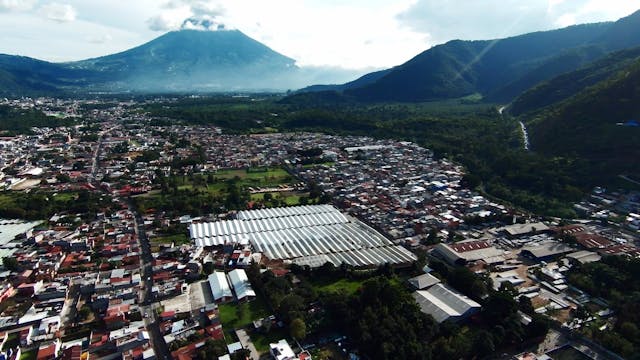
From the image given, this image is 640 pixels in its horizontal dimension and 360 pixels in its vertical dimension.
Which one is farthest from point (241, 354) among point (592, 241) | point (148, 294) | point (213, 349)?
point (592, 241)

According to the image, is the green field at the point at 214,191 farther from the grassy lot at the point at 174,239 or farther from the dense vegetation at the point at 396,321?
the dense vegetation at the point at 396,321

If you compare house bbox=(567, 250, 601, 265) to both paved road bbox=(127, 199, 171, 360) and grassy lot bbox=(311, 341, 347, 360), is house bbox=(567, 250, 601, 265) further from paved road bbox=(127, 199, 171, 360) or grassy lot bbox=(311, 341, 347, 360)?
paved road bbox=(127, 199, 171, 360)

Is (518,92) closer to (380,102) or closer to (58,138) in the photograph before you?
(380,102)

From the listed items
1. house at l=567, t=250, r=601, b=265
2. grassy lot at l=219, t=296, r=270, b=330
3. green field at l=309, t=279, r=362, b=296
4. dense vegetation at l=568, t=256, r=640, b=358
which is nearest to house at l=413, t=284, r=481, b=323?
green field at l=309, t=279, r=362, b=296

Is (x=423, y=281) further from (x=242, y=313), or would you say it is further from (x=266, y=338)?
(x=242, y=313)

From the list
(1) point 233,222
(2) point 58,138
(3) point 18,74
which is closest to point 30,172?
(2) point 58,138

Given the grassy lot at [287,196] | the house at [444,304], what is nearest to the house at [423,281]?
the house at [444,304]
